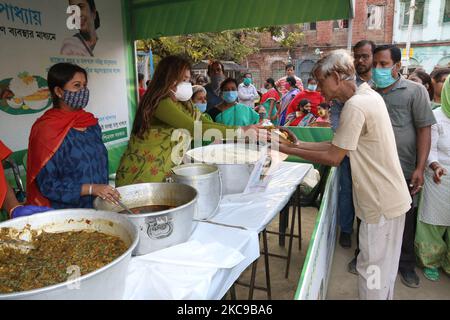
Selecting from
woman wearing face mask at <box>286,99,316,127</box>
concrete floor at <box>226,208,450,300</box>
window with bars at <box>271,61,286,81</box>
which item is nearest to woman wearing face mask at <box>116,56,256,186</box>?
concrete floor at <box>226,208,450,300</box>

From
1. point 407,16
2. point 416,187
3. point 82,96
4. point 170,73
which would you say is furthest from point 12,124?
point 407,16

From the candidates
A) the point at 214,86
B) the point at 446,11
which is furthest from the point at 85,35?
the point at 446,11

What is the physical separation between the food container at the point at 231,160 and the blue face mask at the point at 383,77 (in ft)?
3.96

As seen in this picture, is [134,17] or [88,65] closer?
[88,65]

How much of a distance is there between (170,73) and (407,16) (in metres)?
18.7

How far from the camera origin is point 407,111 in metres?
2.55

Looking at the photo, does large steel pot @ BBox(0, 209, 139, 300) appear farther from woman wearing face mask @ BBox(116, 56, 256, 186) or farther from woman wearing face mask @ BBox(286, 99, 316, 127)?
woman wearing face mask @ BBox(286, 99, 316, 127)

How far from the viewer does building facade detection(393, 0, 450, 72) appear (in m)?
15.9

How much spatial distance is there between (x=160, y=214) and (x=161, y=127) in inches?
41.2

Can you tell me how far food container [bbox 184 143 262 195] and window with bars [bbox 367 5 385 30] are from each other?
58.6 feet

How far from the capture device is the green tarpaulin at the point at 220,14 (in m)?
3.71

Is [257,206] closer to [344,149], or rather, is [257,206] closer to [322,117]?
[344,149]
